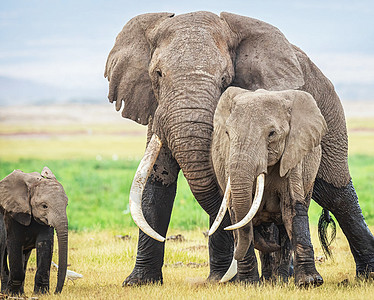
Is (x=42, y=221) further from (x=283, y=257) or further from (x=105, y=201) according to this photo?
(x=105, y=201)

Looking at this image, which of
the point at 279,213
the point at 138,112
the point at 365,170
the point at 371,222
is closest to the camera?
the point at 279,213

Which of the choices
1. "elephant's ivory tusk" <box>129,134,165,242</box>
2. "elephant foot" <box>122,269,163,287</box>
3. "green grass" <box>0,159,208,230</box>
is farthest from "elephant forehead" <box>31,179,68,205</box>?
"green grass" <box>0,159,208,230</box>

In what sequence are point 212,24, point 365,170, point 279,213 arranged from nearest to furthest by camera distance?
point 279,213 → point 212,24 → point 365,170

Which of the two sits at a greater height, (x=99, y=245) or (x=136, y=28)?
(x=136, y=28)

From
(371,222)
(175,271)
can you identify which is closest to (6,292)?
(175,271)

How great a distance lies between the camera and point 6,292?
25.4ft

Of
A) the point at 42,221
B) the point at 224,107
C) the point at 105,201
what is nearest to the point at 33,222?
the point at 42,221

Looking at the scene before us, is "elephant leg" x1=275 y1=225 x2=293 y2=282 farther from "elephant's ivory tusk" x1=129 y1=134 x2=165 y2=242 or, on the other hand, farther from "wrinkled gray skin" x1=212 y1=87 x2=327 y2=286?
"elephant's ivory tusk" x1=129 y1=134 x2=165 y2=242

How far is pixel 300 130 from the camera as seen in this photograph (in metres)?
6.66

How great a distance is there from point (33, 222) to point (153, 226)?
1.20 metres

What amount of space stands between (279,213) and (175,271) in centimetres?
256

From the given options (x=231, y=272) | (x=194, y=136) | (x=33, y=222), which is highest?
(x=194, y=136)

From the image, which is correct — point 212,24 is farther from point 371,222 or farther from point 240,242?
point 371,222

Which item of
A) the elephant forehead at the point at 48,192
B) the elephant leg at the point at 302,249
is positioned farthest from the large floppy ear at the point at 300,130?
the elephant forehead at the point at 48,192
